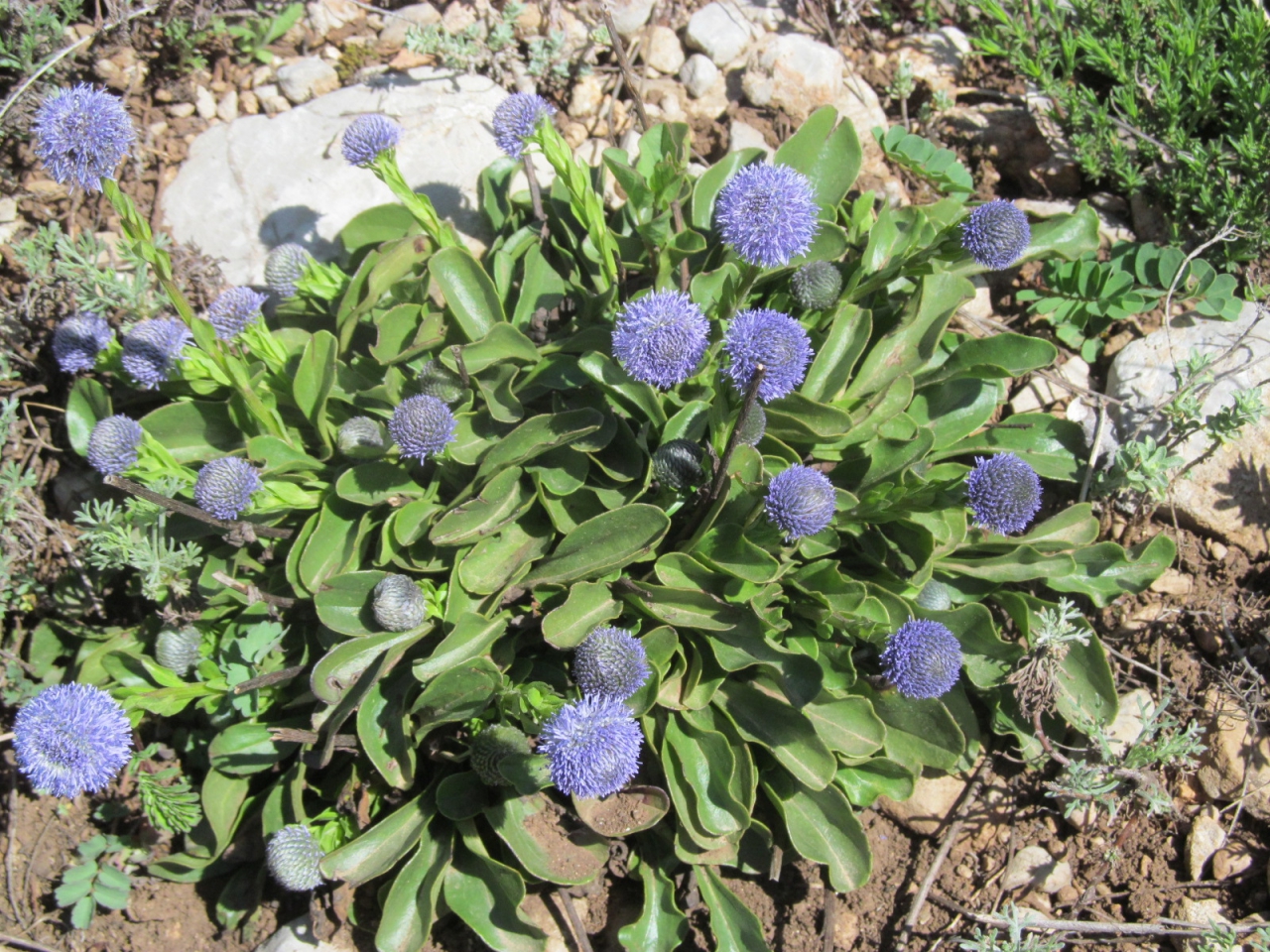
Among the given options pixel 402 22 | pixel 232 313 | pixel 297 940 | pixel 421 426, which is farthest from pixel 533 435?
pixel 402 22

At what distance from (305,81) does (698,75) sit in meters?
2.15

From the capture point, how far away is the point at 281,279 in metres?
4.24

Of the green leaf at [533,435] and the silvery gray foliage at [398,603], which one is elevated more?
the green leaf at [533,435]

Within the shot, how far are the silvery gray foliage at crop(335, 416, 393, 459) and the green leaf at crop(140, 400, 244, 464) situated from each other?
577mm

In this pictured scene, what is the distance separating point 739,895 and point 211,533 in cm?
262

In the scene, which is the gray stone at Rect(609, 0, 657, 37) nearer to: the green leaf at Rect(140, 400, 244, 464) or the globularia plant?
the globularia plant

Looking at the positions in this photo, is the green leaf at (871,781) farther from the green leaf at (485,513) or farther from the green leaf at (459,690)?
the green leaf at (485,513)

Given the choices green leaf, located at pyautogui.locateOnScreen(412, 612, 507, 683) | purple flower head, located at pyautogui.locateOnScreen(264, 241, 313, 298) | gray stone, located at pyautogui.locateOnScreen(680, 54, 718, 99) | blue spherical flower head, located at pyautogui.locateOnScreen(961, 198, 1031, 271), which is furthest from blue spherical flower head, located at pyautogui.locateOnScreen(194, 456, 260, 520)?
gray stone, located at pyautogui.locateOnScreen(680, 54, 718, 99)

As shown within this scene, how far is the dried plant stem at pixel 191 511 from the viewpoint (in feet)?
10.4

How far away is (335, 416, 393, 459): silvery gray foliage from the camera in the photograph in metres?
3.68

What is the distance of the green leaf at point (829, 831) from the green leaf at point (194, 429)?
2.68m

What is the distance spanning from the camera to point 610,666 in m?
3.12

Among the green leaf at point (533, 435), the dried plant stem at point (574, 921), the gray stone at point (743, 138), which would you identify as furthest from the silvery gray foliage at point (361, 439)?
the gray stone at point (743, 138)

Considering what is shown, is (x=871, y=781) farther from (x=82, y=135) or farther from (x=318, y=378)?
(x=82, y=135)
